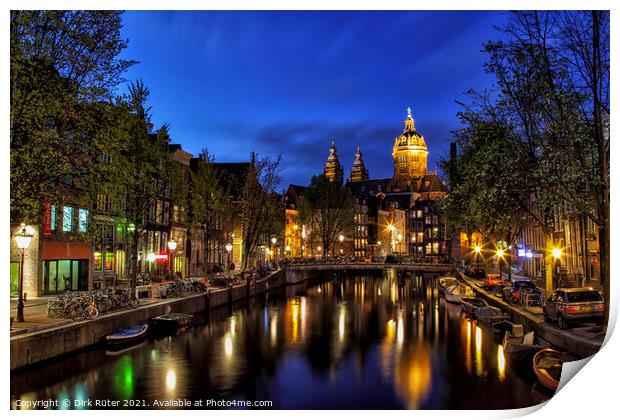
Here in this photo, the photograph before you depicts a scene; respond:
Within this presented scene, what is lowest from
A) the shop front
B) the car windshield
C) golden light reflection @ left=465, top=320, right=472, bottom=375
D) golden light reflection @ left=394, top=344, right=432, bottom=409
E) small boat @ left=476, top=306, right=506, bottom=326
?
golden light reflection @ left=394, top=344, right=432, bottom=409

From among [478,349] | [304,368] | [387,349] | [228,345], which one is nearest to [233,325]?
[228,345]

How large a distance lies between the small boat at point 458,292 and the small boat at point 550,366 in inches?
1186

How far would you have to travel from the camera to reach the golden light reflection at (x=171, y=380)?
25641 millimetres

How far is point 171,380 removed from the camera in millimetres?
26641

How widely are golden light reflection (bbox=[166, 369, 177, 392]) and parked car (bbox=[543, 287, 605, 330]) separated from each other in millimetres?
18246

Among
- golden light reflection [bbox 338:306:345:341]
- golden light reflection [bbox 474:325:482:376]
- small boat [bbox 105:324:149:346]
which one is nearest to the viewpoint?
golden light reflection [bbox 474:325:482:376]

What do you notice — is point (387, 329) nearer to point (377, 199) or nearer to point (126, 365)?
point (126, 365)

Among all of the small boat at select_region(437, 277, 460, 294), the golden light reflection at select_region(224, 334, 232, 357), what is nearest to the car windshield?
the golden light reflection at select_region(224, 334, 232, 357)

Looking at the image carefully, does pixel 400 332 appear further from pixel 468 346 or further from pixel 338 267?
pixel 338 267

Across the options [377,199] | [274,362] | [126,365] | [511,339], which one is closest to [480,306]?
[511,339]

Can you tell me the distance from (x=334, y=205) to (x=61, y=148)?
254 feet

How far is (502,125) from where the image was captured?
37.5m

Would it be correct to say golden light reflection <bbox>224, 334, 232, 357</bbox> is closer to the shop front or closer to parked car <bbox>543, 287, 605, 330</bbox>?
the shop front

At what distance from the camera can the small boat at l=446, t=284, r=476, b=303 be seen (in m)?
54.3
